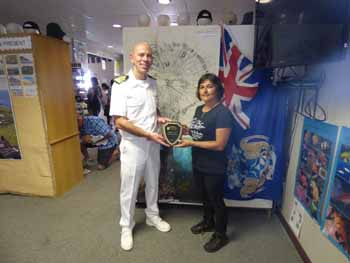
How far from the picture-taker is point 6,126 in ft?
8.30

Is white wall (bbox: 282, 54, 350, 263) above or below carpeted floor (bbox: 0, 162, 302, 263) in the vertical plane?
above

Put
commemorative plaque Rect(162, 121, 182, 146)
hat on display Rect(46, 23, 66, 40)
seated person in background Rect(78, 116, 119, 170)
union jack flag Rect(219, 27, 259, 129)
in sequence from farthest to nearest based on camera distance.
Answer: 1. seated person in background Rect(78, 116, 119, 170)
2. hat on display Rect(46, 23, 66, 40)
3. union jack flag Rect(219, 27, 259, 129)
4. commemorative plaque Rect(162, 121, 182, 146)

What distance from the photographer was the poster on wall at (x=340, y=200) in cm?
123

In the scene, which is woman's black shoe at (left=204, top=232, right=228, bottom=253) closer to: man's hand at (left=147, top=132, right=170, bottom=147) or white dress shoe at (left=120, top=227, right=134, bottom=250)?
white dress shoe at (left=120, top=227, right=134, bottom=250)

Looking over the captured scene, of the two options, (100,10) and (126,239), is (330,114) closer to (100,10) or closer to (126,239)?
(126,239)

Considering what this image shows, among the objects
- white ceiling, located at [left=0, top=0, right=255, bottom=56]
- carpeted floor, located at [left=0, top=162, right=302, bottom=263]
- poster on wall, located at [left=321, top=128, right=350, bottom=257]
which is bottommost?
carpeted floor, located at [left=0, top=162, right=302, bottom=263]

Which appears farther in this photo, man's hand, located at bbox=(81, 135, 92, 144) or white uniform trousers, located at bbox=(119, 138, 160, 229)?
man's hand, located at bbox=(81, 135, 92, 144)

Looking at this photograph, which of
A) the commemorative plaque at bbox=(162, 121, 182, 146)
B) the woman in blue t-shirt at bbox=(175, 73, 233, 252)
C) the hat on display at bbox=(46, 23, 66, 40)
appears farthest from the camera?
the hat on display at bbox=(46, 23, 66, 40)

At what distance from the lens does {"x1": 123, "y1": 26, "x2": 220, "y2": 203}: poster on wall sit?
77.9 inches

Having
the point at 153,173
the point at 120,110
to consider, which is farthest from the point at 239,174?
the point at 120,110

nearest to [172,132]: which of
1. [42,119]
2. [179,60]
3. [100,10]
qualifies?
[179,60]

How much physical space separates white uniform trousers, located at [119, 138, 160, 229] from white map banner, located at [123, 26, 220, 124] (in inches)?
18.1

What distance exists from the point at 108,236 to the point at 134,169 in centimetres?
69

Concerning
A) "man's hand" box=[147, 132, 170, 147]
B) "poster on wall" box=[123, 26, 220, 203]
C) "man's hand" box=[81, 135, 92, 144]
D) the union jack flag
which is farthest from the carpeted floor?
"man's hand" box=[81, 135, 92, 144]
